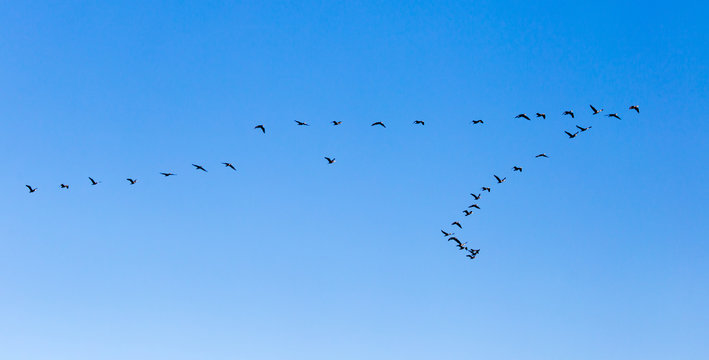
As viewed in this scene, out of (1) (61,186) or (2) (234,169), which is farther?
(1) (61,186)

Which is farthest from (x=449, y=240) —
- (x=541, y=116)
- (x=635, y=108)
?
(x=635, y=108)

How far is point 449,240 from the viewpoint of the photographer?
293ft

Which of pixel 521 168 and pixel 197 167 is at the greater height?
pixel 521 168

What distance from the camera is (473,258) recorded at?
295 ft

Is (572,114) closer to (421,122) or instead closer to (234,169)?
(421,122)

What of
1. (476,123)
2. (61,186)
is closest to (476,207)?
(476,123)

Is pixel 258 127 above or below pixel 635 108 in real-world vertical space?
below

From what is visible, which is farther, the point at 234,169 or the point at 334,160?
the point at 334,160

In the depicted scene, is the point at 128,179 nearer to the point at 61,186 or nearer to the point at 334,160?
the point at 61,186

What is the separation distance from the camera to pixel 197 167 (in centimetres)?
8006

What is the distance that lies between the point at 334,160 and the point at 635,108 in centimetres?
3015

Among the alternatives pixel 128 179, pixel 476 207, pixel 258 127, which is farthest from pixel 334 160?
pixel 128 179

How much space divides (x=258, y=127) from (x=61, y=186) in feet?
74.0

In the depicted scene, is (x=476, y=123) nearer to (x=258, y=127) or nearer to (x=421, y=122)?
(x=421, y=122)
